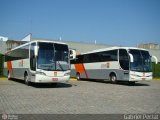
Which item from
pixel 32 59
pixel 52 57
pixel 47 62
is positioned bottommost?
pixel 47 62

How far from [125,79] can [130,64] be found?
129 cm

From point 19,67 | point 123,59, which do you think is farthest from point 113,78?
point 19,67

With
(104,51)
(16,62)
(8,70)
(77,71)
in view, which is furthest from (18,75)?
(77,71)

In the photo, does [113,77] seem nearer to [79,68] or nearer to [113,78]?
[113,78]

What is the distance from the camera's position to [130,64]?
72.7 feet

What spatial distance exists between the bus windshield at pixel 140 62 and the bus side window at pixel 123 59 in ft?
1.55

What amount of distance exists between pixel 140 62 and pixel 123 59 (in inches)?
54.5

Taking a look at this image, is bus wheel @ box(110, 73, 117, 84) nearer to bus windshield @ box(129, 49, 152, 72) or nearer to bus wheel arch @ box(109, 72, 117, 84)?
bus wheel arch @ box(109, 72, 117, 84)

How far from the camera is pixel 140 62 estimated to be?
73.6 ft

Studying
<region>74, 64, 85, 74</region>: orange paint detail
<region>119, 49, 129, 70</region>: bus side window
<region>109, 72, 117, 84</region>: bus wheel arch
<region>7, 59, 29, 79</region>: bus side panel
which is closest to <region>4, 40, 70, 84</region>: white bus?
<region>7, 59, 29, 79</region>: bus side panel

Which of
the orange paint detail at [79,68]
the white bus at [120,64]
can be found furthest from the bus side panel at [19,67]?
the orange paint detail at [79,68]

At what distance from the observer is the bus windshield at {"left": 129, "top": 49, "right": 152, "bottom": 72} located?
875 inches

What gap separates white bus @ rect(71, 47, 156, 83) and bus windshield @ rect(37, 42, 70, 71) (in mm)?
5696

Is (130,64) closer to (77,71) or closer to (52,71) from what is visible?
(52,71)
